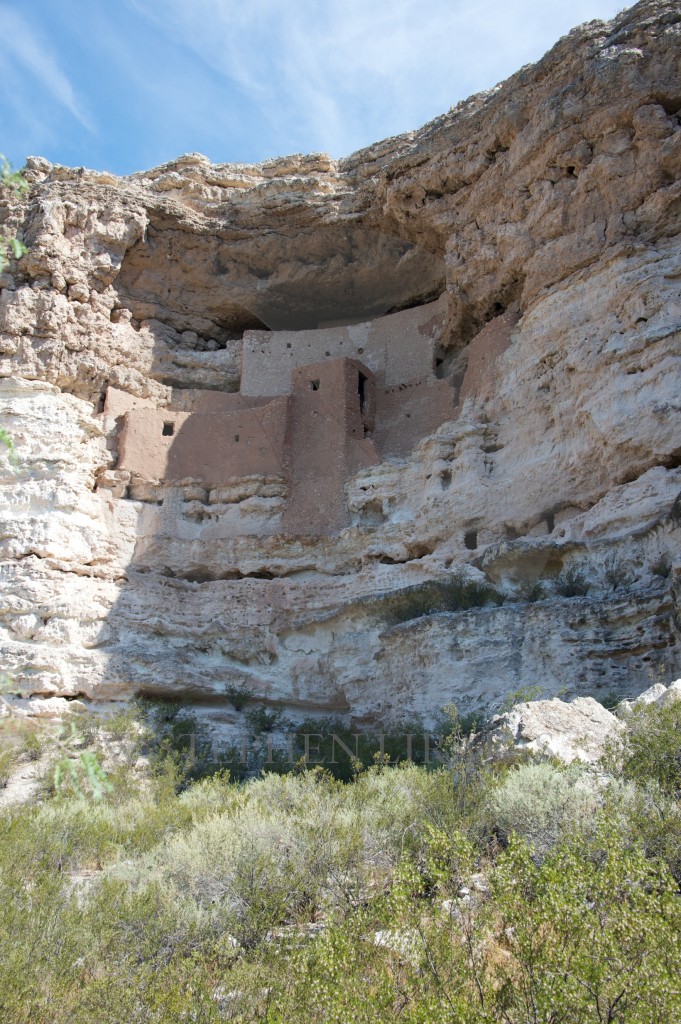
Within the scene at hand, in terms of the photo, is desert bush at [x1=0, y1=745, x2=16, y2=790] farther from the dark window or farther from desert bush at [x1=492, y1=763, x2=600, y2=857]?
the dark window

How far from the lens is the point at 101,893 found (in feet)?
21.8

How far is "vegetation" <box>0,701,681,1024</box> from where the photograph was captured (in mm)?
Result: 4484

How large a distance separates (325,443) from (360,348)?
2889 millimetres

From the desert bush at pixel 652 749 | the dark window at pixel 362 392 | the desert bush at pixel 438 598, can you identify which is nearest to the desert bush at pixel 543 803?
the desert bush at pixel 652 749

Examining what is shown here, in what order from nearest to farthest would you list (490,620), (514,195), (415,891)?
1. (415,891)
2. (490,620)
3. (514,195)

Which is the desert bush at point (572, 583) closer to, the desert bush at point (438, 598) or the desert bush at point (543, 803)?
the desert bush at point (438, 598)

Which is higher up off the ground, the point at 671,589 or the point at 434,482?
the point at 434,482

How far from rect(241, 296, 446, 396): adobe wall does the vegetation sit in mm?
10661

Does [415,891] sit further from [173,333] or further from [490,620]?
[173,333]

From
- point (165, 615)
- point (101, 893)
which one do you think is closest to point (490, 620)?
point (165, 615)

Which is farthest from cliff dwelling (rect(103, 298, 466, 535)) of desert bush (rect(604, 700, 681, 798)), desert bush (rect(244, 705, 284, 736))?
desert bush (rect(604, 700, 681, 798))

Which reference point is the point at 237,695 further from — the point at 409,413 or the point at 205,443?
the point at 409,413

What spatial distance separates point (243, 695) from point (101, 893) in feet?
23.2

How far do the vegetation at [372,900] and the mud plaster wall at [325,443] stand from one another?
7622mm
